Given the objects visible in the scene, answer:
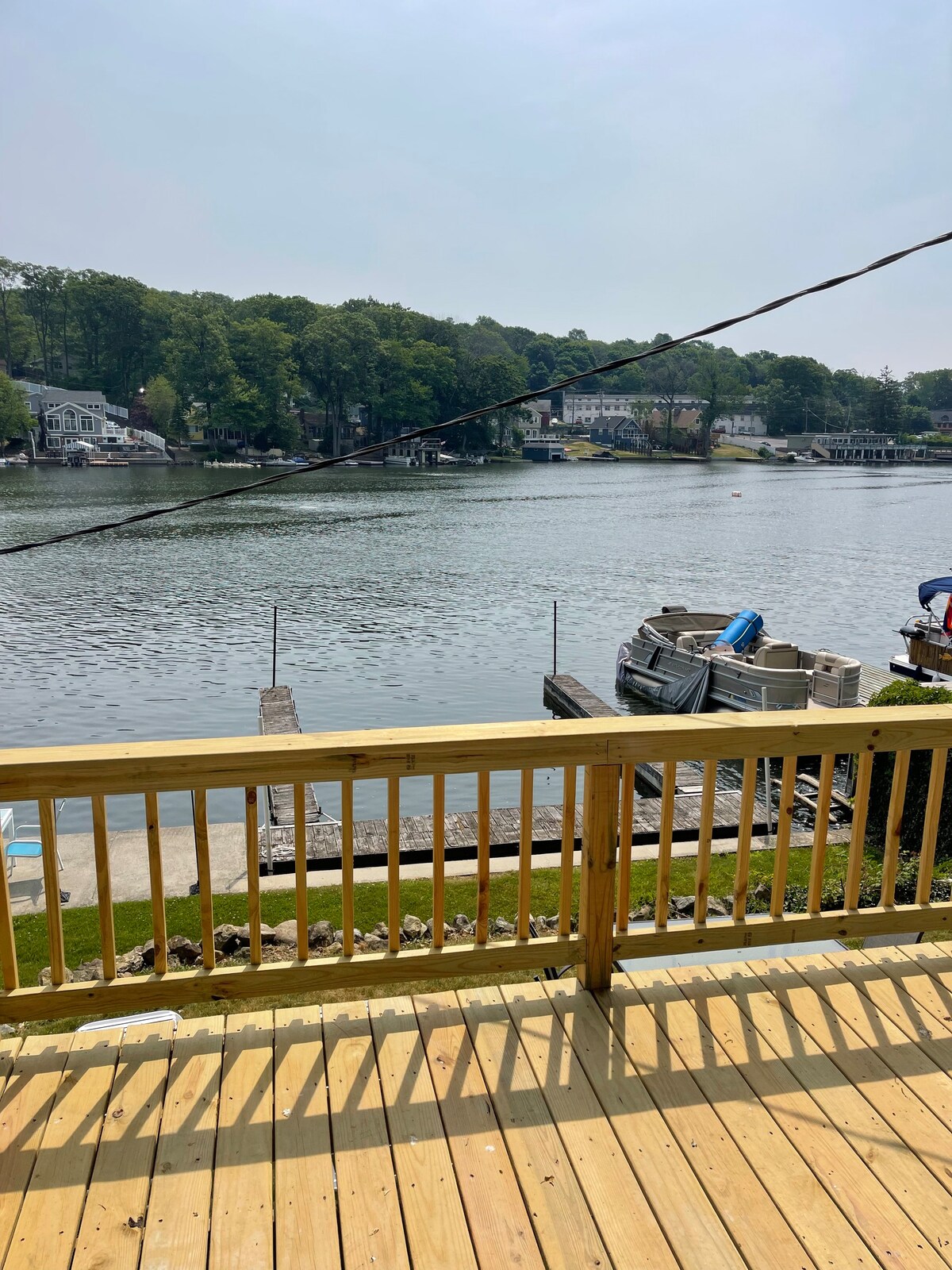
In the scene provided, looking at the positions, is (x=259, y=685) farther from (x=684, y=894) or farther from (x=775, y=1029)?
(x=775, y=1029)

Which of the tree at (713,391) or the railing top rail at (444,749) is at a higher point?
the tree at (713,391)

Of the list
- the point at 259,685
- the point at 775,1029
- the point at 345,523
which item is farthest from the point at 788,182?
the point at 345,523

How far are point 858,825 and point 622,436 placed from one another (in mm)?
161058

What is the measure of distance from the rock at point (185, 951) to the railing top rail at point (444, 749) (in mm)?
3655

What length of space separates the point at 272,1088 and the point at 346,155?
26.3 meters

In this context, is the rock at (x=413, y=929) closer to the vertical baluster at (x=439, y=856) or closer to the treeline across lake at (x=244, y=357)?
the vertical baluster at (x=439, y=856)

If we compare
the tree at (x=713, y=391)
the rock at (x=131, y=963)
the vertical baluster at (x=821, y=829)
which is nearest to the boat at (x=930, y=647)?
the rock at (x=131, y=963)

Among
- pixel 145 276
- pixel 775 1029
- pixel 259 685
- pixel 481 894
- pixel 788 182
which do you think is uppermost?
→ pixel 145 276

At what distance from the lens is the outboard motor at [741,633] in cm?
1978

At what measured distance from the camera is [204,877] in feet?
9.91

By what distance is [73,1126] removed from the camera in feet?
8.77

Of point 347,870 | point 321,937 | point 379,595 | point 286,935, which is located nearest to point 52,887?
point 347,870

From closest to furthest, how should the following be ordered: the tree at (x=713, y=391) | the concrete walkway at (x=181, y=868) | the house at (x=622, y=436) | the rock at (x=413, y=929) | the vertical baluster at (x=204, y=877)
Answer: the vertical baluster at (x=204, y=877) → the rock at (x=413, y=929) → the concrete walkway at (x=181, y=868) → the tree at (x=713, y=391) → the house at (x=622, y=436)

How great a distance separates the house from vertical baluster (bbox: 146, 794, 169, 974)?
159 m
